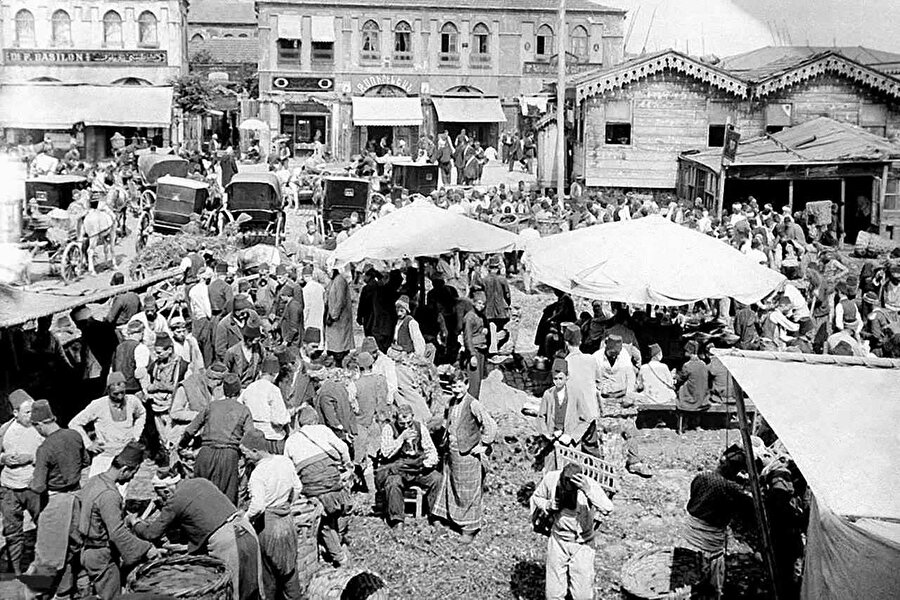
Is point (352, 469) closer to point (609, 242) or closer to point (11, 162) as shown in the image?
point (609, 242)

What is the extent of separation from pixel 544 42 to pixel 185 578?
40.8 meters

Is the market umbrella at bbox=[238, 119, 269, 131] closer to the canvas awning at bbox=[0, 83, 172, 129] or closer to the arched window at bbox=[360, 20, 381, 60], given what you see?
the canvas awning at bbox=[0, 83, 172, 129]

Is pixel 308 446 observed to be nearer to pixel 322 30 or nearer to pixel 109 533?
pixel 109 533

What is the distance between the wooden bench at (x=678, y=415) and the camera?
11.6 metres

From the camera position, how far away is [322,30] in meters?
42.5

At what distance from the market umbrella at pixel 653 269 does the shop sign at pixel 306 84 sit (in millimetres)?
31703

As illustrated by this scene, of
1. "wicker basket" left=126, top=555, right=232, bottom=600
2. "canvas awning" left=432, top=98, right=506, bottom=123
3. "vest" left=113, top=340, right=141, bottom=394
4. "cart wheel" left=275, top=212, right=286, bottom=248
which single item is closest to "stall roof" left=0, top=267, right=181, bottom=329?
"vest" left=113, top=340, right=141, bottom=394

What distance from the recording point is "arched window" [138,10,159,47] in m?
42.0

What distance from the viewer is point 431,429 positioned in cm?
962

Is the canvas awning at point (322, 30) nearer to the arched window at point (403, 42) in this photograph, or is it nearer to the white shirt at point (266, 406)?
the arched window at point (403, 42)

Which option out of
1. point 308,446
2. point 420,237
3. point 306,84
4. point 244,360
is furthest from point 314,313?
point 306,84

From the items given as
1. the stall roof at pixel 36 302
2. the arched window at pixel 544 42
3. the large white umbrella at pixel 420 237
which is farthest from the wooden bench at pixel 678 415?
the arched window at pixel 544 42

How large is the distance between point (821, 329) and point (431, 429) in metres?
5.91

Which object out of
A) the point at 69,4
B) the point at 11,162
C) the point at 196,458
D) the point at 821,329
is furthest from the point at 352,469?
the point at 69,4
